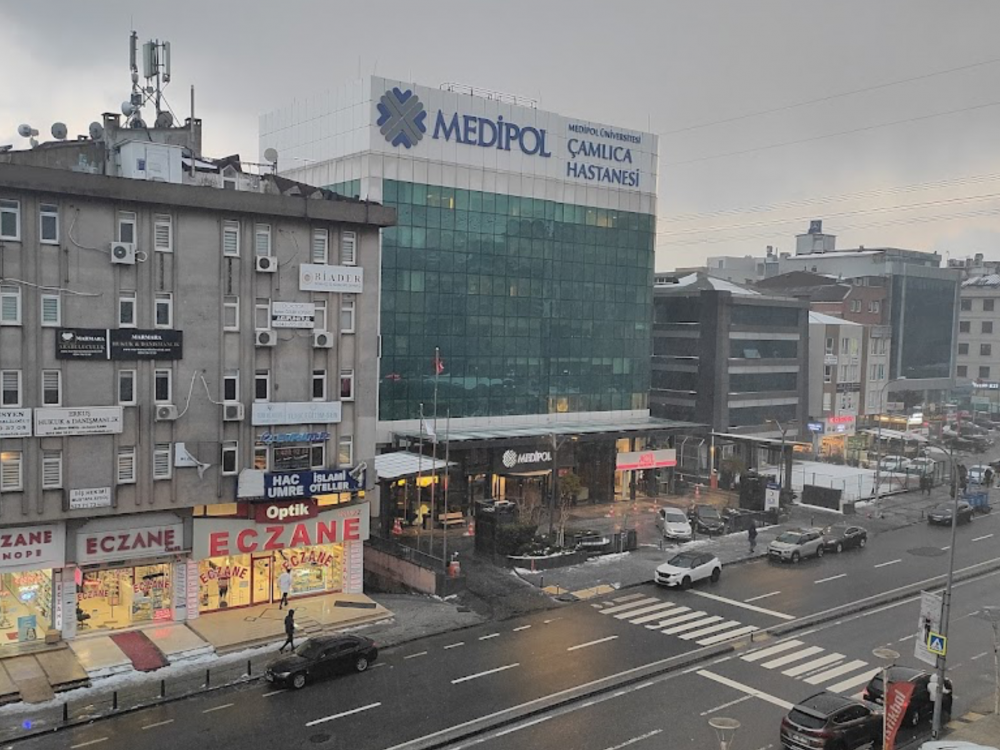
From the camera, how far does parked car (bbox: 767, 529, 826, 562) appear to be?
51.8 m

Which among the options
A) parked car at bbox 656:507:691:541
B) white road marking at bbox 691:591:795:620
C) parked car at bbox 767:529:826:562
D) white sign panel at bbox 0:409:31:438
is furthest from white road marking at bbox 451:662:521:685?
parked car at bbox 656:507:691:541

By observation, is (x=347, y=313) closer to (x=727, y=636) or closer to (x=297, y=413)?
(x=297, y=413)

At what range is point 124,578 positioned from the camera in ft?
122


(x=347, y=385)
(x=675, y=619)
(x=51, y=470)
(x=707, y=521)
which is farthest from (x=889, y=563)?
(x=51, y=470)

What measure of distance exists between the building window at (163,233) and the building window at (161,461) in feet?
26.4

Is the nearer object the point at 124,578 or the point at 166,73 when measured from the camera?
the point at 124,578

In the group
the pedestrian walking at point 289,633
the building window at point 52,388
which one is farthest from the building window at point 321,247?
the pedestrian walking at point 289,633

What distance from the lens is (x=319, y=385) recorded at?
4109 cm

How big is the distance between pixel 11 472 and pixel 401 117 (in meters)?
35.7

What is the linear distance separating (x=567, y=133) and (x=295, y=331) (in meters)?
35.6

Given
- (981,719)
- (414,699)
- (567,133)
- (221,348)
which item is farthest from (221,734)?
(567,133)

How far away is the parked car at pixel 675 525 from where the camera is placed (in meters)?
55.7

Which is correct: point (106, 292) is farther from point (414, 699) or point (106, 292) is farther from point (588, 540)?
point (588, 540)

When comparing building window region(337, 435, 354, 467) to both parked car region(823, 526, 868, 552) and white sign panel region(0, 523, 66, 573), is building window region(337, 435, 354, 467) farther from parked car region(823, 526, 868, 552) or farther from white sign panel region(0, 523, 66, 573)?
parked car region(823, 526, 868, 552)
